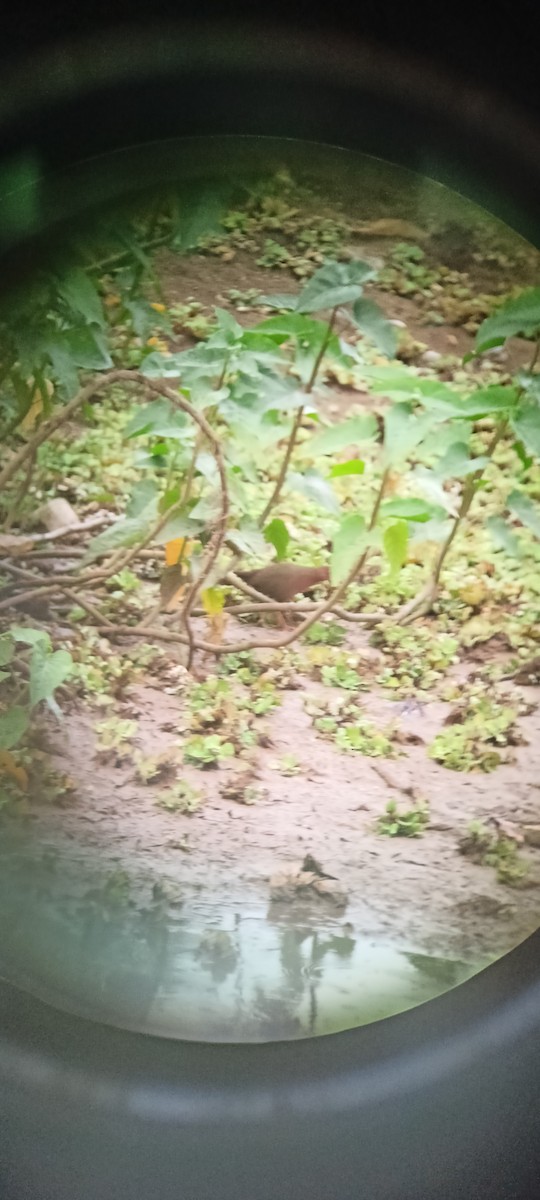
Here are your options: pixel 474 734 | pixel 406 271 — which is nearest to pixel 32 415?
pixel 406 271

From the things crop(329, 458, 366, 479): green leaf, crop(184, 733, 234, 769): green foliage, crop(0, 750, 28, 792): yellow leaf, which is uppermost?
crop(329, 458, 366, 479): green leaf

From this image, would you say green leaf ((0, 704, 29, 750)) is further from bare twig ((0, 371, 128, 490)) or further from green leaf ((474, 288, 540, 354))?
green leaf ((474, 288, 540, 354))

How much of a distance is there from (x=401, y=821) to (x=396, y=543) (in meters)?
0.23

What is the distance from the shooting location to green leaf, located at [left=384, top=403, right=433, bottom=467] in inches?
22.3

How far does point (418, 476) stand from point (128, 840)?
392 mm

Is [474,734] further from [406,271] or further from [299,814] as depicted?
[406,271]

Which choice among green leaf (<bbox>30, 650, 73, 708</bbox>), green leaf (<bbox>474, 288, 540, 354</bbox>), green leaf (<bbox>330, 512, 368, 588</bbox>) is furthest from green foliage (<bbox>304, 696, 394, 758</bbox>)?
green leaf (<bbox>474, 288, 540, 354</bbox>)

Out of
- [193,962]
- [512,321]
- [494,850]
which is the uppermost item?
[512,321]

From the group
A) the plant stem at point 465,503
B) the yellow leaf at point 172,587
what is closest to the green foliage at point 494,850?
the plant stem at point 465,503

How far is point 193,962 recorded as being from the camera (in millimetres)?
604

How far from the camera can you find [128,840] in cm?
63

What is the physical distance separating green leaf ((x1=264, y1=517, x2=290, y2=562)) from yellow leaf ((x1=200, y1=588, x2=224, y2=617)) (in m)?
0.06

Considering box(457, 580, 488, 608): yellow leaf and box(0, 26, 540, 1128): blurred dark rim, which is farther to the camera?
box(457, 580, 488, 608): yellow leaf

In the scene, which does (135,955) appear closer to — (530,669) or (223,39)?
(530,669)
